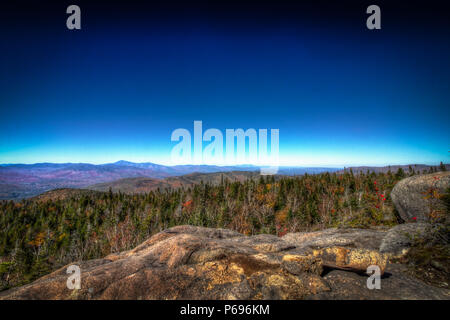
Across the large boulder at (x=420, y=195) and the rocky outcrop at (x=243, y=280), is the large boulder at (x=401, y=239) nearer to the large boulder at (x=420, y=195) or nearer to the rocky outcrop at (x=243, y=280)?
the rocky outcrop at (x=243, y=280)

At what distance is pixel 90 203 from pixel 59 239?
56787 millimetres

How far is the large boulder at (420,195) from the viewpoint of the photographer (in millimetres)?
9680

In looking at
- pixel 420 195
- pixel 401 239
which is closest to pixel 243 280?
pixel 401 239

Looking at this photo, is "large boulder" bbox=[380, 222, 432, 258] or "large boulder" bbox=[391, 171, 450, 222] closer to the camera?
"large boulder" bbox=[380, 222, 432, 258]

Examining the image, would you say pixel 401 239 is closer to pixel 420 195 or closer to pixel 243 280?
pixel 243 280

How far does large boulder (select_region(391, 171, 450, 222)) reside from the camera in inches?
381

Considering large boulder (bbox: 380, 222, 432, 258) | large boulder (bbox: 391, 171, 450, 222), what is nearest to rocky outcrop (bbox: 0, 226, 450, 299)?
large boulder (bbox: 380, 222, 432, 258)

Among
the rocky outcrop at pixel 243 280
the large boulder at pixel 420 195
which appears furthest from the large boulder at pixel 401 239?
the large boulder at pixel 420 195

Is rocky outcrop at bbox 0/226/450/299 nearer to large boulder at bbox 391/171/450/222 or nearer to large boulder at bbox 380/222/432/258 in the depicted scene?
large boulder at bbox 380/222/432/258
